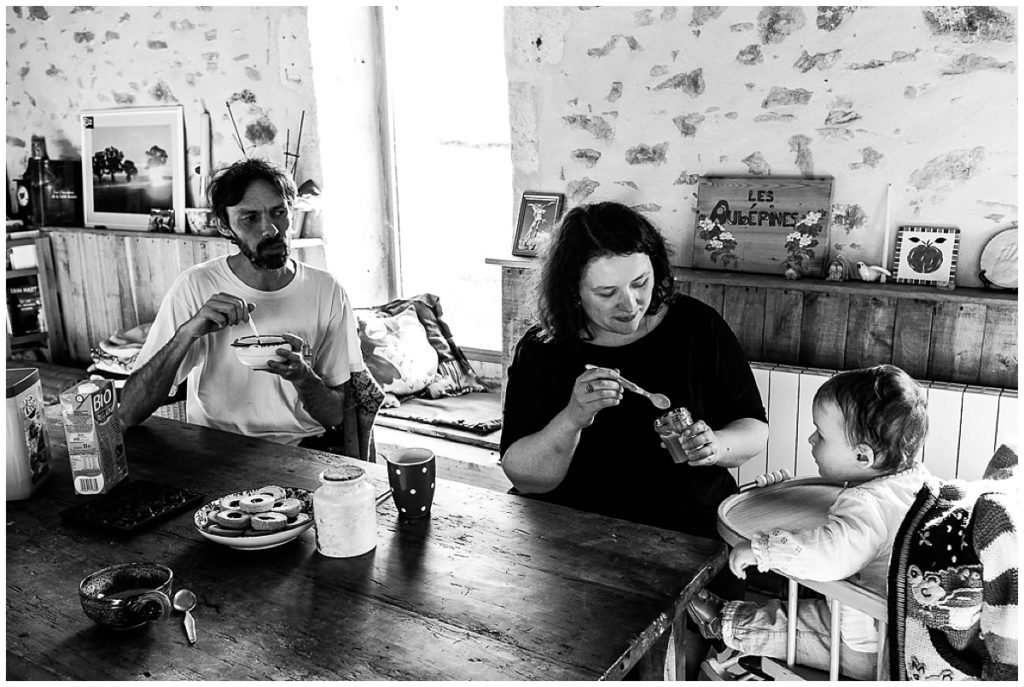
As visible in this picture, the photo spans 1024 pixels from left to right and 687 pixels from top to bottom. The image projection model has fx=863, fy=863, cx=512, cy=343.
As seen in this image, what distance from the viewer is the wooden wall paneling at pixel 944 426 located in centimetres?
254

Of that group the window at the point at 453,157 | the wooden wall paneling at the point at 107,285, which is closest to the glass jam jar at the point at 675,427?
the window at the point at 453,157

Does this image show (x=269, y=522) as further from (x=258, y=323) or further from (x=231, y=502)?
(x=258, y=323)

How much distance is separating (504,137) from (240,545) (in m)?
2.78

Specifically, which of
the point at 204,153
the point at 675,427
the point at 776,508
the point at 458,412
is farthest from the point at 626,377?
the point at 204,153

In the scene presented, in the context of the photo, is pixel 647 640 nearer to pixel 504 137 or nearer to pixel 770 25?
pixel 770 25

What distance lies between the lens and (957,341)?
265 cm

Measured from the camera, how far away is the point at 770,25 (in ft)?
9.13

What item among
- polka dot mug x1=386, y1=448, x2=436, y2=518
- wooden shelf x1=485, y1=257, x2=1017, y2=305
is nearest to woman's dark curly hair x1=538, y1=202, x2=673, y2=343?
wooden shelf x1=485, y1=257, x2=1017, y2=305

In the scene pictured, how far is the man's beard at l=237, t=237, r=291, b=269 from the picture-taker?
2.59 meters

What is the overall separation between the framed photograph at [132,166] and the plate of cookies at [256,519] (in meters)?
3.16

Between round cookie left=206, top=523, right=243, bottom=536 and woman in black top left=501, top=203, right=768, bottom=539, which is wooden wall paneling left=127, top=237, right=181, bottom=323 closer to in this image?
woman in black top left=501, top=203, right=768, bottom=539

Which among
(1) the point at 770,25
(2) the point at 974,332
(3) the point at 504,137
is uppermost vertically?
(1) the point at 770,25

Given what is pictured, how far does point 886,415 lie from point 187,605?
1.41 metres

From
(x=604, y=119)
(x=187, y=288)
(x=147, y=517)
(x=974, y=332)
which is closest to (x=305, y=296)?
(x=187, y=288)
